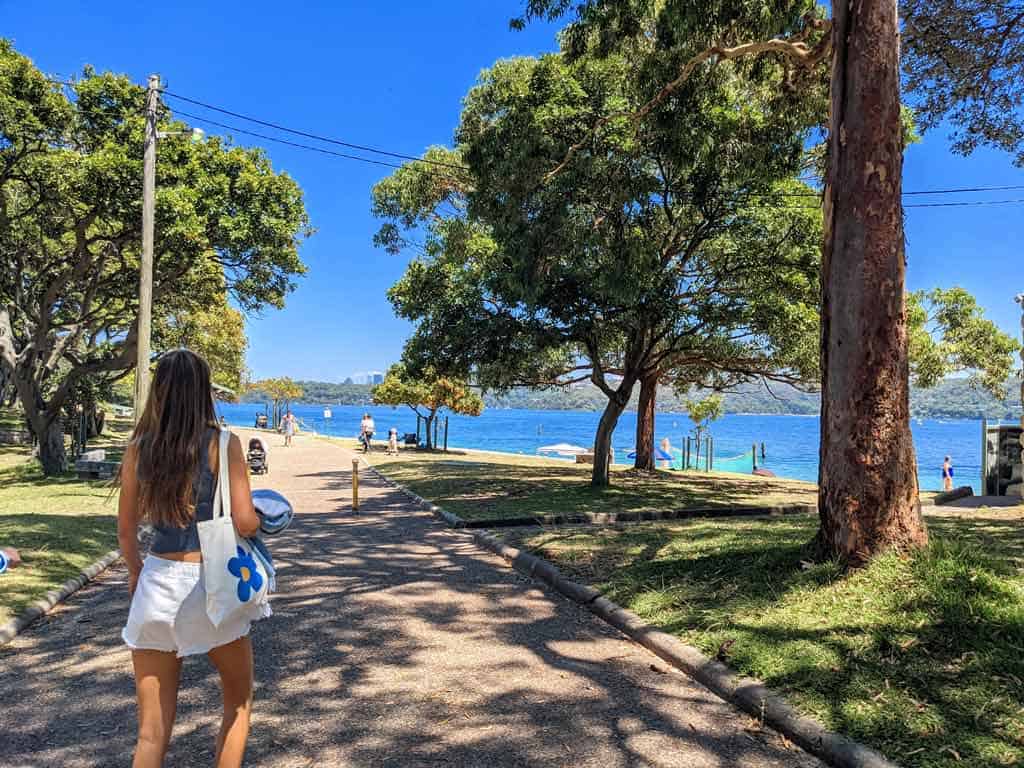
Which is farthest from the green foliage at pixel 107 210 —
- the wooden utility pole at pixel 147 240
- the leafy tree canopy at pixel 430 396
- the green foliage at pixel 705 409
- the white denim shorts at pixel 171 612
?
the green foliage at pixel 705 409

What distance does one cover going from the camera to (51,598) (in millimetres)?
6586

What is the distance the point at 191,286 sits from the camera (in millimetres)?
19984

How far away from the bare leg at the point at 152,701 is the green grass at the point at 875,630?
127 inches

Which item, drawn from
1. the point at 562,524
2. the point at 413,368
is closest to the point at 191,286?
the point at 413,368

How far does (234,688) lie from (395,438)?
30.4 meters

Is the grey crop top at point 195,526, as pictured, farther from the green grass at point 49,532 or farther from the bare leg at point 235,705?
the green grass at point 49,532

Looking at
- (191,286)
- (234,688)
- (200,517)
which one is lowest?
(234,688)

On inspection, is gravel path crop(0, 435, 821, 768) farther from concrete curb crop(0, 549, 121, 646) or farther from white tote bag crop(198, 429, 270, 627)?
white tote bag crop(198, 429, 270, 627)

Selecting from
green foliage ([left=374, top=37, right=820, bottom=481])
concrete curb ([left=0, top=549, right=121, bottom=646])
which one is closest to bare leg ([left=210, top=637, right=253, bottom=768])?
concrete curb ([left=0, top=549, right=121, bottom=646])

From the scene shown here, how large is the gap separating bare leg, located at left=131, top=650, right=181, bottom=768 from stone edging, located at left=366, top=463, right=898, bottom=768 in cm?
309

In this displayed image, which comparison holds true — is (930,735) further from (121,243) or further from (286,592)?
(121,243)

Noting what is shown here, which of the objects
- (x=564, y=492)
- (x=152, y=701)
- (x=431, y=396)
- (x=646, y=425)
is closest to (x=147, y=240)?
(x=564, y=492)

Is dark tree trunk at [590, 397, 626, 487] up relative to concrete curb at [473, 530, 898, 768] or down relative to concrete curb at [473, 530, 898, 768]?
up

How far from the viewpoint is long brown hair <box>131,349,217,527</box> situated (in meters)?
2.69
